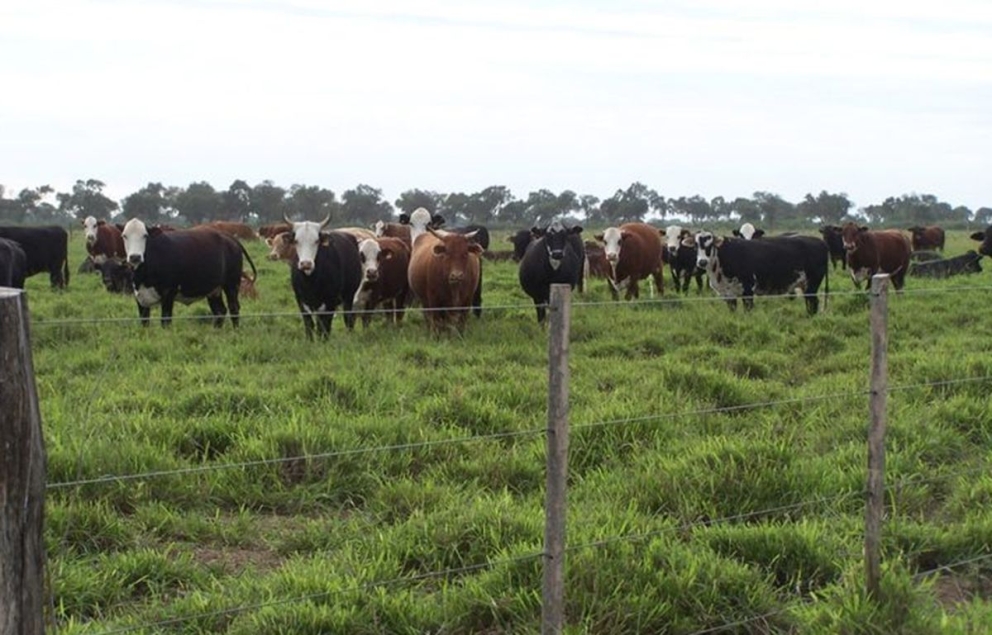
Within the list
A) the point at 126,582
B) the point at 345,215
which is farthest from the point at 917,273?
the point at 345,215

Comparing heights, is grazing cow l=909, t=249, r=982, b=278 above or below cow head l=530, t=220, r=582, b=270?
below

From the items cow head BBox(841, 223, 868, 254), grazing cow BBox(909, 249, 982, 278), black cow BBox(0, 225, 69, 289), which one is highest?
cow head BBox(841, 223, 868, 254)

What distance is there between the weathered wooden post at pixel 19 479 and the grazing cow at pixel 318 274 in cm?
953

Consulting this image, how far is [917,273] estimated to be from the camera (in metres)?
23.7

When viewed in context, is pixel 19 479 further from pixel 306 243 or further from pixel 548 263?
pixel 548 263

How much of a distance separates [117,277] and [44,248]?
98.4 inches

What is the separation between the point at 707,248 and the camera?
15.9 metres

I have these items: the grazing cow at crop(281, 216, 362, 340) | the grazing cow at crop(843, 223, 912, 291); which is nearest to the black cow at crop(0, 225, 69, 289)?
the grazing cow at crop(281, 216, 362, 340)

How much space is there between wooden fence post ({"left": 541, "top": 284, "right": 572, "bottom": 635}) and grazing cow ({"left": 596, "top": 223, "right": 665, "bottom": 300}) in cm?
1351

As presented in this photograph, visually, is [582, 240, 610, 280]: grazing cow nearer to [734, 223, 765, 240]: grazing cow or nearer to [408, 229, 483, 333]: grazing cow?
[734, 223, 765, 240]: grazing cow

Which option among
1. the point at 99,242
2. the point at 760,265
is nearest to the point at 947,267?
the point at 760,265

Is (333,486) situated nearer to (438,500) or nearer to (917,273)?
(438,500)

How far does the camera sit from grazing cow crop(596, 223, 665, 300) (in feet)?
56.0

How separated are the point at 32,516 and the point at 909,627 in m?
3.21
